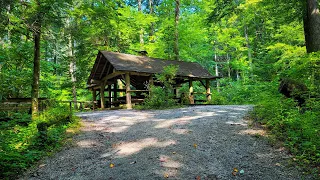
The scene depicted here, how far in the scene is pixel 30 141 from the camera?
5629 mm

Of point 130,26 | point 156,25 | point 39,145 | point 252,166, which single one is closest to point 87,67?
point 130,26

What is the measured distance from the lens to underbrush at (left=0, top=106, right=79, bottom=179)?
4.31 meters

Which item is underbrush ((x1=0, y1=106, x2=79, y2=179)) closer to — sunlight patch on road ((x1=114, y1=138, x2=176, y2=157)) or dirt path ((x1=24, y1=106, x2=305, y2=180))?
dirt path ((x1=24, y1=106, x2=305, y2=180))

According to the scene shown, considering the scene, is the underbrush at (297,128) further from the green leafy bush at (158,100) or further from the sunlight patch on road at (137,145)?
the green leafy bush at (158,100)

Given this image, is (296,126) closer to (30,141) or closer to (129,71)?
(30,141)

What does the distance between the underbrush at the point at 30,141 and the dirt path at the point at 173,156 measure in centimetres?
35

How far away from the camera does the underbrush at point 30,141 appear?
431cm

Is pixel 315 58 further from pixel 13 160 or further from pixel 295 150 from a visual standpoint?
pixel 13 160

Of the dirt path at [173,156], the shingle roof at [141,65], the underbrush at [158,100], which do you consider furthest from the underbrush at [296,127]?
the shingle roof at [141,65]

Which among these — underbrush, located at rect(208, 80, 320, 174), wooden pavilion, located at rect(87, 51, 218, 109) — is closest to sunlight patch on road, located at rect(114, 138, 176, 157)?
underbrush, located at rect(208, 80, 320, 174)

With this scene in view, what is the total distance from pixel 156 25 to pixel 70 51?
40.0ft

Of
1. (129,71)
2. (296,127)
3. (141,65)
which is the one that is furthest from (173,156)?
(141,65)

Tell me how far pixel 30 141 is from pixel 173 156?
3707mm

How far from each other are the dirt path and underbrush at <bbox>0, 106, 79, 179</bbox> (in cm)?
35
